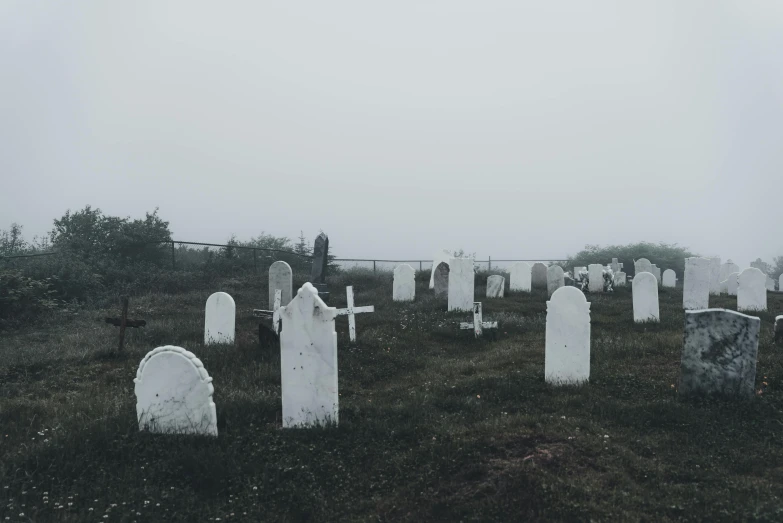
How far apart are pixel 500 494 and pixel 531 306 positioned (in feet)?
38.1

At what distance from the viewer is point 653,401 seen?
21.1ft

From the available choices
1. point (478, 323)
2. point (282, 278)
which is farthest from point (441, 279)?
point (478, 323)

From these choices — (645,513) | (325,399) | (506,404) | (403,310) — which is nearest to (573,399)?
(506,404)

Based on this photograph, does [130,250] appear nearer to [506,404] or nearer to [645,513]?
[506,404]

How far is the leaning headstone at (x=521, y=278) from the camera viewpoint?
19094 mm

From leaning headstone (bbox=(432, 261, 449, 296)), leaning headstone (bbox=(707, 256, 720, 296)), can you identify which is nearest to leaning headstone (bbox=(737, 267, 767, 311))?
leaning headstone (bbox=(707, 256, 720, 296))

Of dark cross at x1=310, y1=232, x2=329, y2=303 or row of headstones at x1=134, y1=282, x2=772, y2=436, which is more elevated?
dark cross at x1=310, y1=232, x2=329, y2=303

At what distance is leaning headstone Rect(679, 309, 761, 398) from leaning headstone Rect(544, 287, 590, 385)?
1.35 m

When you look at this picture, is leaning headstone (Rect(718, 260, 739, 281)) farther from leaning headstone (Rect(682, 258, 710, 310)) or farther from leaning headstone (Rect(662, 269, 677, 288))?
leaning headstone (Rect(682, 258, 710, 310))

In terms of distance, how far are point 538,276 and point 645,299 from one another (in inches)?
359

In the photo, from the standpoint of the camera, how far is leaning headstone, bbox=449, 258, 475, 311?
47.6ft

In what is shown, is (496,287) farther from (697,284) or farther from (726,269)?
(726,269)

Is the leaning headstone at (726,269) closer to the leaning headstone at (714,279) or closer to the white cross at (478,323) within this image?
the leaning headstone at (714,279)

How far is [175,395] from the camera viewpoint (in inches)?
234
